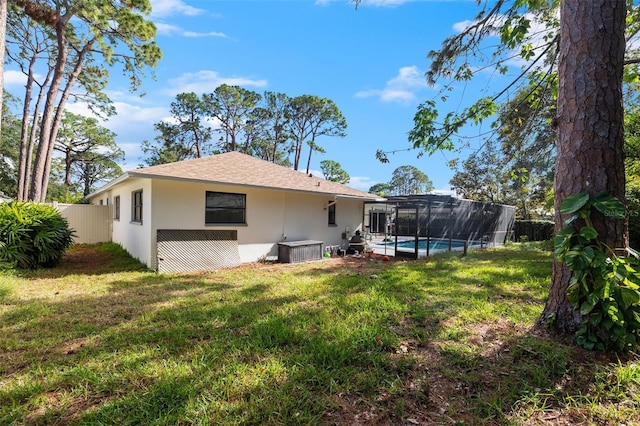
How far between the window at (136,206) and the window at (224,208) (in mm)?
1970

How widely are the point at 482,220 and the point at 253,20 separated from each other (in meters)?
11.5

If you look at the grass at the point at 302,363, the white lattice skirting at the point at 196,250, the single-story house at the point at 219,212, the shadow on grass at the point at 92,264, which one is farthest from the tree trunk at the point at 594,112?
the shadow on grass at the point at 92,264

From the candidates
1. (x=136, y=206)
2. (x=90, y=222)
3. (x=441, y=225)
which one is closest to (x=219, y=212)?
(x=136, y=206)

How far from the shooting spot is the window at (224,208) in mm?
8039

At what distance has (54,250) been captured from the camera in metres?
Answer: 7.39

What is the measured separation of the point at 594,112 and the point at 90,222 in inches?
632

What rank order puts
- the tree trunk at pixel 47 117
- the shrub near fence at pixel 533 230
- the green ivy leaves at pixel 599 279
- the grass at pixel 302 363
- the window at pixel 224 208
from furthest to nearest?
the shrub near fence at pixel 533 230, the tree trunk at pixel 47 117, the window at pixel 224 208, the green ivy leaves at pixel 599 279, the grass at pixel 302 363

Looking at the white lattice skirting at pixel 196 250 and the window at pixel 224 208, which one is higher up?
the window at pixel 224 208

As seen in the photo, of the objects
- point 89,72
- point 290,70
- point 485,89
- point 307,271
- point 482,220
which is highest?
point 89,72

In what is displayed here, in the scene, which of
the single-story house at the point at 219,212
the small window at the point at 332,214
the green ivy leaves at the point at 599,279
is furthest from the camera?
the small window at the point at 332,214

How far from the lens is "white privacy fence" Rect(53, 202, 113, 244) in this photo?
12.1 m

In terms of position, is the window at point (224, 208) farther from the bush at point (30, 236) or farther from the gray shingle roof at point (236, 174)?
the bush at point (30, 236)

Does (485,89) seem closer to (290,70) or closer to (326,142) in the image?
(290,70)

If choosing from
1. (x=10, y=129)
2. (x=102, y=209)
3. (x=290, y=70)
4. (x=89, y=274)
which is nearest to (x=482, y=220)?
(x=290, y=70)
